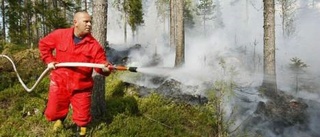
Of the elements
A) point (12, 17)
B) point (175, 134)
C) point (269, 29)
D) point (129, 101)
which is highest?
point (12, 17)

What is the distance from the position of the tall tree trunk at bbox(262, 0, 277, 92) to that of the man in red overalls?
6915mm

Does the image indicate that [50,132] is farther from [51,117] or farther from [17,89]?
[17,89]

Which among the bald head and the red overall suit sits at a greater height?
the bald head

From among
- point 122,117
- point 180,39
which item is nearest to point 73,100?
point 122,117

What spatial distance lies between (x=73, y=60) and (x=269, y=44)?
739 centimetres

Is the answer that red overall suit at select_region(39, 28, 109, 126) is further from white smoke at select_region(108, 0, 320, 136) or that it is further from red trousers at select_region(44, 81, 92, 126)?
white smoke at select_region(108, 0, 320, 136)

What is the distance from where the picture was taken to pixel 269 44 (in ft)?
35.8

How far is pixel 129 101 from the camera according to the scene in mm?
8422

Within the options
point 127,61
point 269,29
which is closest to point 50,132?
point 269,29

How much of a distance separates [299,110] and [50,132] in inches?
294

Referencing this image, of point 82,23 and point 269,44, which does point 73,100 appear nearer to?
point 82,23

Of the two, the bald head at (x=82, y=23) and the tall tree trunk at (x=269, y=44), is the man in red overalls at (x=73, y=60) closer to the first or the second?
the bald head at (x=82, y=23)

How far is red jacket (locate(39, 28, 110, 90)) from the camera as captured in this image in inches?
210

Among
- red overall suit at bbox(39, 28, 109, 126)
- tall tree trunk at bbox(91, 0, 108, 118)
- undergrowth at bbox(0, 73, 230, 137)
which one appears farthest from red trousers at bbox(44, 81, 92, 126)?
tall tree trunk at bbox(91, 0, 108, 118)
